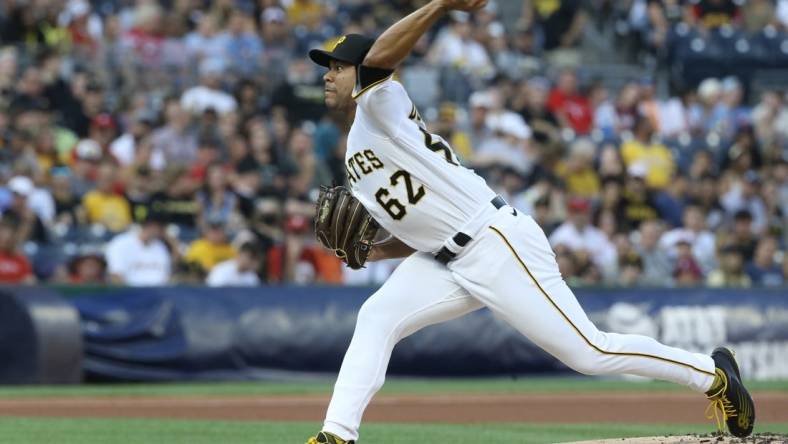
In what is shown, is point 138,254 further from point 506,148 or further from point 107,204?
point 506,148

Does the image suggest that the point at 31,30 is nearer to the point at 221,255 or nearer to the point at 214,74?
the point at 214,74

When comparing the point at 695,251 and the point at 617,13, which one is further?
the point at 617,13

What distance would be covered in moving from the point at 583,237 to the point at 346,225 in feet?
28.8

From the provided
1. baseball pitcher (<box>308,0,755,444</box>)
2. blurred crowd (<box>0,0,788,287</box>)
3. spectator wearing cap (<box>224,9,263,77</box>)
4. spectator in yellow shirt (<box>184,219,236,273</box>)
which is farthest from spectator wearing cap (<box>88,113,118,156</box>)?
baseball pitcher (<box>308,0,755,444</box>)

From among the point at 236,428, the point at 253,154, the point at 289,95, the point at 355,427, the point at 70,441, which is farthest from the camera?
the point at 289,95

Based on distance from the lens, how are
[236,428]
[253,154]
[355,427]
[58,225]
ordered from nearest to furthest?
[355,427]
[236,428]
[58,225]
[253,154]

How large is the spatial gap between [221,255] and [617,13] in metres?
9.13

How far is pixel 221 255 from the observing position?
1308 cm

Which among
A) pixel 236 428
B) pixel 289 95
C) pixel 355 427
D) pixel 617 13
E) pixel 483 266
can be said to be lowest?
pixel 236 428

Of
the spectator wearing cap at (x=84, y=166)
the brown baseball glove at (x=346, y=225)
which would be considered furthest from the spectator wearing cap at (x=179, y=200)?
the brown baseball glove at (x=346, y=225)

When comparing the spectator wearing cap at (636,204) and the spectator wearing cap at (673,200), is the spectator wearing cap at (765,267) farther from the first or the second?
the spectator wearing cap at (636,204)

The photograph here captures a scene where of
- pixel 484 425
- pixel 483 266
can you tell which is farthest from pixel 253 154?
pixel 483 266

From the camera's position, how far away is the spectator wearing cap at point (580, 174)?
15727mm

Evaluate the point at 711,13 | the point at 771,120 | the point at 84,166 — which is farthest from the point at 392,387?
the point at 711,13
